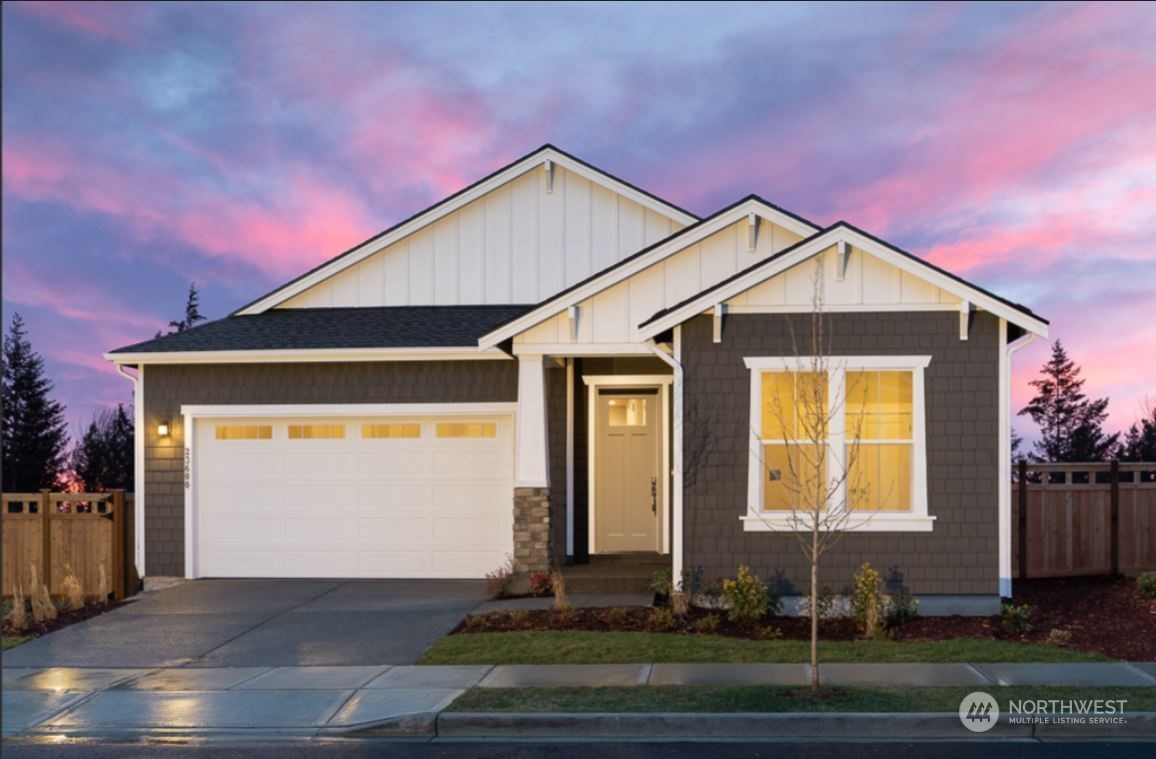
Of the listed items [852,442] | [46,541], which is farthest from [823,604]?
[46,541]

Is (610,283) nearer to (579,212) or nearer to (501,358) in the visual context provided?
(501,358)

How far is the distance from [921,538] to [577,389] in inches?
219

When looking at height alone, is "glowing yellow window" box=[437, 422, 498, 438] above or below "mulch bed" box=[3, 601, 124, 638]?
above

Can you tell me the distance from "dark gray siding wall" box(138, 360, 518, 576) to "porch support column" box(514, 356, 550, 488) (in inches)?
54.4

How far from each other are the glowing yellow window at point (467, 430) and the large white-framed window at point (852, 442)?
15.3ft

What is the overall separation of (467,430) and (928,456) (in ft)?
22.1

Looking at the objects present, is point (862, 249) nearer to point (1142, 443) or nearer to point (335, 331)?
point (335, 331)

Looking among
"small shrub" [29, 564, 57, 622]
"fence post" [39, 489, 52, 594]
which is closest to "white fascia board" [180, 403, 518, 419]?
"fence post" [39, 489, 52, 594]

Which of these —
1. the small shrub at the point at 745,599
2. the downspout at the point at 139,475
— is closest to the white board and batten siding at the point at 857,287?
the small shrub at the point at 745,599

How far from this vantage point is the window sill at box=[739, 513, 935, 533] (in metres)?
13.4

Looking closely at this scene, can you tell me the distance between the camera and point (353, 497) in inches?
671

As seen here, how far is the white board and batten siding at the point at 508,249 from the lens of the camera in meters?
19.0

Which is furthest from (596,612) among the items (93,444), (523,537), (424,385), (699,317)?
(93,444)

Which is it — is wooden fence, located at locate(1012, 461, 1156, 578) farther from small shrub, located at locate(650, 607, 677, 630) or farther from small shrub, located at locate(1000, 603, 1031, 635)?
small shrub, located at locate(650, 607, 677, 630)
